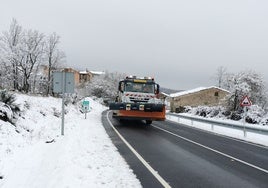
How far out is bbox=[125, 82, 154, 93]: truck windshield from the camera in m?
25.1

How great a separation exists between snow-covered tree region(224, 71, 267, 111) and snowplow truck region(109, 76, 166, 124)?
1971 cm

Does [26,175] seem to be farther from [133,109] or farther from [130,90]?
[130,90]

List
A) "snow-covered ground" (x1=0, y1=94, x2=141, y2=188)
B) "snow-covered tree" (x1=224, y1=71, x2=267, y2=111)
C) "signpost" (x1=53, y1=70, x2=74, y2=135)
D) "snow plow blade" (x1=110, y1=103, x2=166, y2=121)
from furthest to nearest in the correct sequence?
"snow-covered tree" (x1=224, y1=71, x2=267, y2=111), "snow plow blade" (x1=110, y1=103, x2=166, y2=121), "signpost" (x1=53, y1=70, x2=74, y2=135), "snow-covered ground" (x1=0, y1=94, x2=141, y2=188)

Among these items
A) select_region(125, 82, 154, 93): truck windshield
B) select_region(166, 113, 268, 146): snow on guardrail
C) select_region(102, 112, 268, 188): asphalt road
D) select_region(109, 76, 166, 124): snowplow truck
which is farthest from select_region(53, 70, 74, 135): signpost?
select_region(166, 113, 268, 146): snow on guardrail

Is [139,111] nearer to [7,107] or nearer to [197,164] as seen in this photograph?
[7,107]

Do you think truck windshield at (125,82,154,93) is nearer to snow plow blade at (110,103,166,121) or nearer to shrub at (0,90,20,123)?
snow plow blade at (110,103,166,121)

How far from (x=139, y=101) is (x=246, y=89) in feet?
70.3

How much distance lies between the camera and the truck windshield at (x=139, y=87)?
2512cm

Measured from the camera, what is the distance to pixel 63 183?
7434mm

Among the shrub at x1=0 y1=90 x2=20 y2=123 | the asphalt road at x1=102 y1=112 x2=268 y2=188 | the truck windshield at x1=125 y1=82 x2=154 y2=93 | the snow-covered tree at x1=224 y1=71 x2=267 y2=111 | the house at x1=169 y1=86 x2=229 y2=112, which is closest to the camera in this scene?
the asphalt road at x1=102 y1=112 x2=268 y2=188

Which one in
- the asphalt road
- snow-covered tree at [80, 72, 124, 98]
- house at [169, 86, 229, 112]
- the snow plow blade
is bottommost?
the asphalt road

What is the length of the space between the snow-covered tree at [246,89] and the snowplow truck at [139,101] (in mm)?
19709

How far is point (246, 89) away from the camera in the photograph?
42219 mm

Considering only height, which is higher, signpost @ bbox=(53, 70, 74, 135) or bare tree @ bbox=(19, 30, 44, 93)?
bare tree @ bbox=(19, 30, 44, 93)
